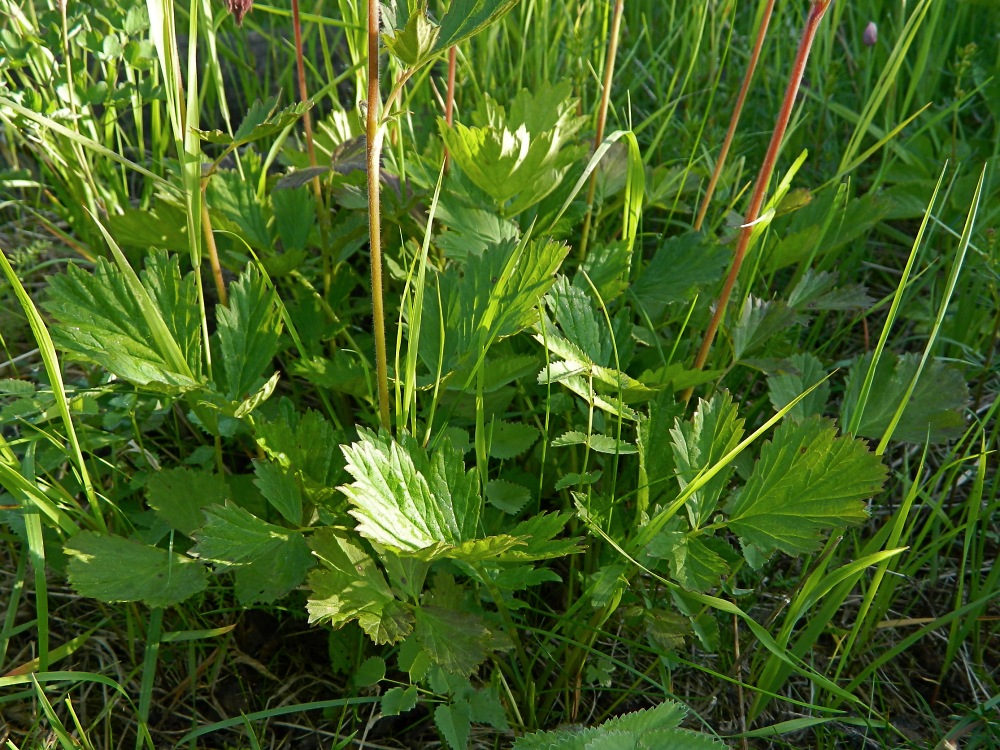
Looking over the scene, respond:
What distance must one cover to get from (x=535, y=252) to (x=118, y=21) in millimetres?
935

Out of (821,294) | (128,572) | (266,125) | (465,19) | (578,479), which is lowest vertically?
(128,572)

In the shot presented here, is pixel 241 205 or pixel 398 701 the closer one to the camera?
pixel 398 701

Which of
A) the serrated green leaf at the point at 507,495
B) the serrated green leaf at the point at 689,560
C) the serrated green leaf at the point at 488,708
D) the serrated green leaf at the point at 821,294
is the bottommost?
the serrated green leaf at the point at 488,708

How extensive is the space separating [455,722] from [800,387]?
0.76 meters

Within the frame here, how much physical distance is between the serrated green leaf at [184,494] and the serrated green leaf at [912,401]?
1006 mm

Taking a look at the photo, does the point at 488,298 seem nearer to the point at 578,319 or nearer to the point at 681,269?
the point at 578,319

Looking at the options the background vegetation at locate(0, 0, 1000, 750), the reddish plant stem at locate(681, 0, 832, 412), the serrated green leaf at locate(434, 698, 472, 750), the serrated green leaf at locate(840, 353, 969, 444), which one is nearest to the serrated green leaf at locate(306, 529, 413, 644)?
the background vegetation at locate(0, 0, 1000, 750)

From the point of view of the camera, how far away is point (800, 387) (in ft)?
4.83

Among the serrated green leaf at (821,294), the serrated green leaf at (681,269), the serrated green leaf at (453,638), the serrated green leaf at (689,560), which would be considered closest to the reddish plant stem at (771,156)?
the serrated green leaf at (681,269)

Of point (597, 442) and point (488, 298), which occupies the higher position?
point (488, 298)

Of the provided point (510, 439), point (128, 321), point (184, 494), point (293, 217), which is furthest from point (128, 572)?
point (293, 217)

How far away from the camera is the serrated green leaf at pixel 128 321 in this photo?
1.29m

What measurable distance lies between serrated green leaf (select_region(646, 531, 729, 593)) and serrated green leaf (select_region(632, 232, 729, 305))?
1.54ft

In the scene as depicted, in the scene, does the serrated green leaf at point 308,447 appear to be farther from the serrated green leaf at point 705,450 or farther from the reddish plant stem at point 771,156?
the reddish plant stem at point 771,156
